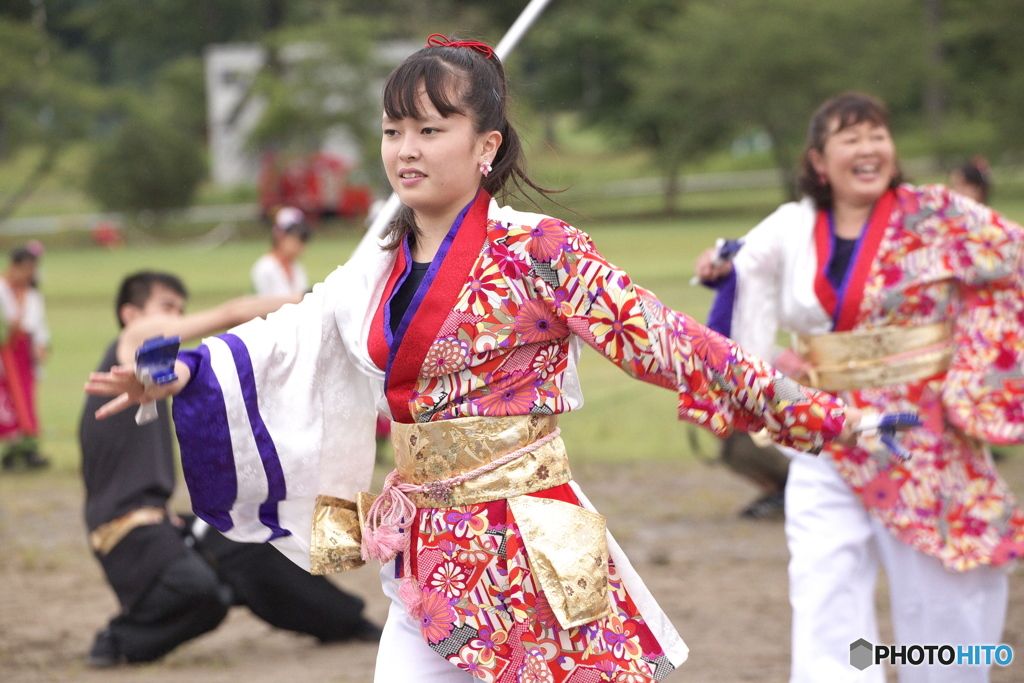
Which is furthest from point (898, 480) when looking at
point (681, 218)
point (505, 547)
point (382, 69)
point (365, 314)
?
point (382, 69)

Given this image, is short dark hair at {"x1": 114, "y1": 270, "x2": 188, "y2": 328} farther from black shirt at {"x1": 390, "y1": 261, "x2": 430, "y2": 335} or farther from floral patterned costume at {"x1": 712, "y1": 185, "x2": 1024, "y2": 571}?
black shirt at {"x1": 390, "y1": 261, "x2": 430, "y2": 335}

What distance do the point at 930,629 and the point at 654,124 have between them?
27.7 m

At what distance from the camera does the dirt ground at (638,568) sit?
4.38 m

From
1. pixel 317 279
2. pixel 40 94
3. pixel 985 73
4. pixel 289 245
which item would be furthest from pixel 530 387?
pixel 985 73

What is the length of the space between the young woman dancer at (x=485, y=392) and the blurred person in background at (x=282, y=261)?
5539 millimetres

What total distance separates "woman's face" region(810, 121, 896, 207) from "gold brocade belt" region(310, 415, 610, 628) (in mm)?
1603

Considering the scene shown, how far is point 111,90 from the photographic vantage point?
24.9 m

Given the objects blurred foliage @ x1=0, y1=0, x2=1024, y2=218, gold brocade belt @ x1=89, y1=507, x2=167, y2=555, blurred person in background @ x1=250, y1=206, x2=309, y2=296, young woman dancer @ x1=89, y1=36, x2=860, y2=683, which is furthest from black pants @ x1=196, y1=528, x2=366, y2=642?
blurred foliage @ x1=0, y1=0, x2=1024, y2=218

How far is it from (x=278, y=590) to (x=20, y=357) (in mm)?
5304

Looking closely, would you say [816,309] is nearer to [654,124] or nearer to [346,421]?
[346,421]

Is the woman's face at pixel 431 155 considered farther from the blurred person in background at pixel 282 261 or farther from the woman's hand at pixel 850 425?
the blurred person in background at pixel 282 261

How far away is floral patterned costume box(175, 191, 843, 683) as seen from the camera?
236cm

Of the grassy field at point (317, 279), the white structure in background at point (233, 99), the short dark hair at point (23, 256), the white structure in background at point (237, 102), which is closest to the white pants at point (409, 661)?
the grassy field at point (317, 279)

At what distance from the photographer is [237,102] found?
30.8 metres
